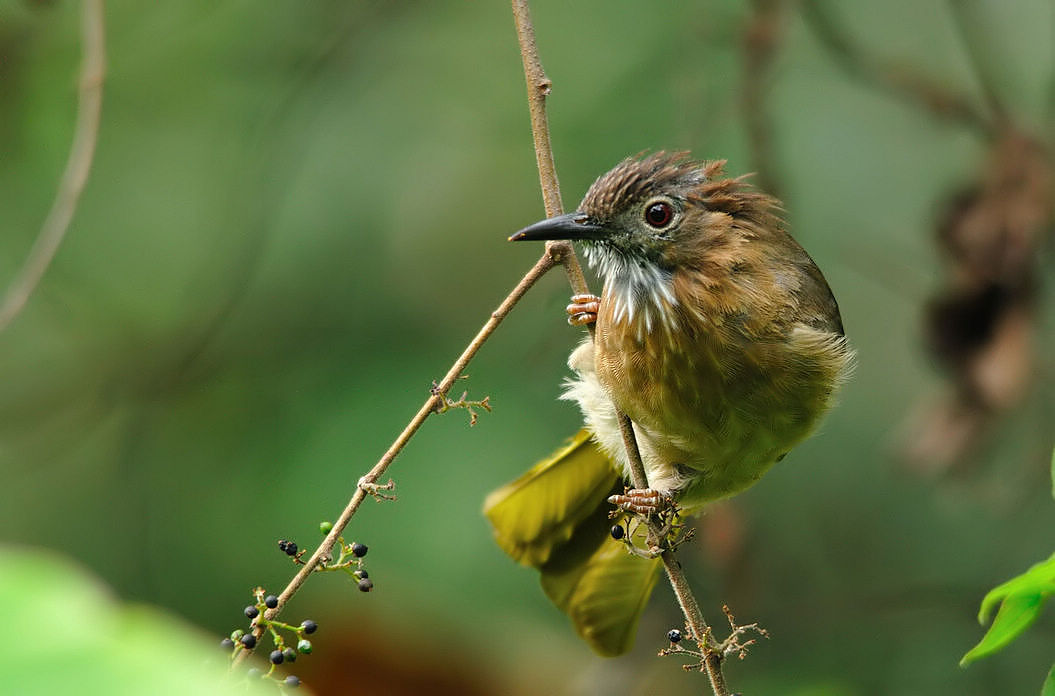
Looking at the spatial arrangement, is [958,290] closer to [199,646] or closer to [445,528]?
[445,528]

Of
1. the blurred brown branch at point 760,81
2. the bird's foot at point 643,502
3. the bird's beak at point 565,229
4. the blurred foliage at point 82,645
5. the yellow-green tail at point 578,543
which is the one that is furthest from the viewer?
the blurred brown branch at point 760,81

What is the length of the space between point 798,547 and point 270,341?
288 cm

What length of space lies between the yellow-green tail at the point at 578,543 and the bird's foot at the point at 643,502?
46 cm

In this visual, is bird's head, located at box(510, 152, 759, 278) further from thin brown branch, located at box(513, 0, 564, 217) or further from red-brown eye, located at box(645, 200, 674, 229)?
thin brown branch, located at box(513, 0, 564, 217)

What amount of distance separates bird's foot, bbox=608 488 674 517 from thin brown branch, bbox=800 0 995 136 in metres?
2.21

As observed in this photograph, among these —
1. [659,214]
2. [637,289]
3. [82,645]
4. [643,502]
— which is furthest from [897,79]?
[82,645]

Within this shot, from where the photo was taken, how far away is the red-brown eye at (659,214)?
3.47 metres

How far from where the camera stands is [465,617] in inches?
213

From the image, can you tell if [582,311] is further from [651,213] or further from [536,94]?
[536,94]

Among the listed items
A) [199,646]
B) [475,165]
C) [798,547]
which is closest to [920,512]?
[798,547]

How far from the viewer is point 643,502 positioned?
11.0 ft

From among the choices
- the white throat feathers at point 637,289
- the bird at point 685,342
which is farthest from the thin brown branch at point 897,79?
the white throat feathers at point 637,289

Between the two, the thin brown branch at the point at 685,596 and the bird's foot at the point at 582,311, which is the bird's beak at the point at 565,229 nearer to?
the bird's foot at the point at 582,311

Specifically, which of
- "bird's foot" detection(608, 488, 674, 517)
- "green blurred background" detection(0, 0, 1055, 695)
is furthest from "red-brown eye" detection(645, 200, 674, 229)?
"green blurred background" detection(0, 0, 1055, 695)
